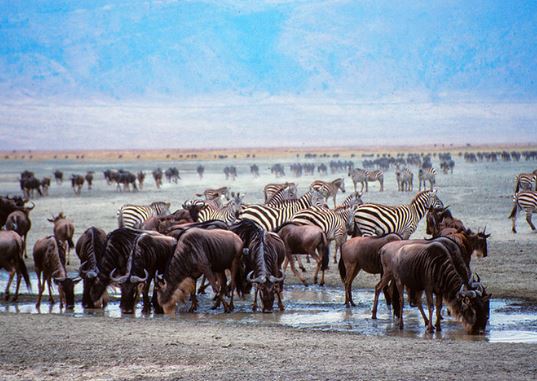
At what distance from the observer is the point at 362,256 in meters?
12.5

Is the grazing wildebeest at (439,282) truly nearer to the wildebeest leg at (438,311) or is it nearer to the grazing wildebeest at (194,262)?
the wildebeest leg at (438,311)

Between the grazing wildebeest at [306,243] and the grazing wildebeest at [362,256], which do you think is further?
the grazing wildebeest at [306,243]

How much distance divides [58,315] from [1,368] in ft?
9.86

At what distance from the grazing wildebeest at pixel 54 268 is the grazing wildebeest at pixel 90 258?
0.19 metres

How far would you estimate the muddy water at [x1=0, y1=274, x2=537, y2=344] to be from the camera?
34.9ft

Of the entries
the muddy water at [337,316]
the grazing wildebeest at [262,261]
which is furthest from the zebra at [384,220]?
the grazing wildebeest at [262,261]

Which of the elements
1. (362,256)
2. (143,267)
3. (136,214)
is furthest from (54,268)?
(136,214)

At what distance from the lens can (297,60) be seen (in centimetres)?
19700

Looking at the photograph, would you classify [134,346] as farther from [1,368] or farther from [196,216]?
[196,216]

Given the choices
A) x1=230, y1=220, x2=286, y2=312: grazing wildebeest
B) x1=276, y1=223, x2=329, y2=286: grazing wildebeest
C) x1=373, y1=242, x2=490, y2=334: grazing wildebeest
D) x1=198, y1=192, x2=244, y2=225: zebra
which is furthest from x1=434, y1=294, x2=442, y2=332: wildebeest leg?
x1=198, y1=192, x2=244, y2=225: zebra

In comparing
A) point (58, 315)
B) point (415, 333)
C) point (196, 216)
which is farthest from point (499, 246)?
point (58, 315)

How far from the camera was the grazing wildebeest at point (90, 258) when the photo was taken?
41.2ft

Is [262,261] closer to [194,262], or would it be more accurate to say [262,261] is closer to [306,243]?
[194,262]

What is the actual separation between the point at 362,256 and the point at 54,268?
4.26 meters
